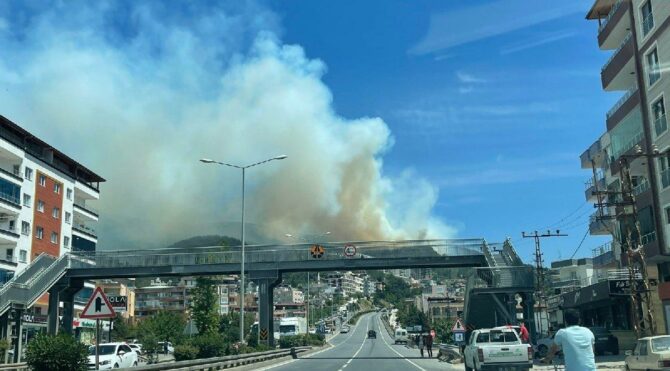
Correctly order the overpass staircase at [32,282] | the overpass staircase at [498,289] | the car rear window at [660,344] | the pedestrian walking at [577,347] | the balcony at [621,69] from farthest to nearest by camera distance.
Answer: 1. the overpass staircase at [32,282]
2. the overpass staircase at [498,289]
3. the balcony at [621,69]
4. the car rear window at [660,344]
5. the pedestrian walking at [577,347]

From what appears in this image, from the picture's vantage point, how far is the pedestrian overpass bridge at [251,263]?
4822 centimetres

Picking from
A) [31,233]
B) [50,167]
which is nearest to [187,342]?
[31,233]

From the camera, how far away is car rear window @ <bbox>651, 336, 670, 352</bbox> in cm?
1850

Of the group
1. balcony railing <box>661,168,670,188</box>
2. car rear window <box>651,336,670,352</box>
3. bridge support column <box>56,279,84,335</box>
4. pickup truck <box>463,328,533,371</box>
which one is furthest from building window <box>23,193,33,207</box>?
car rear window <box>651,336,670,352</box>

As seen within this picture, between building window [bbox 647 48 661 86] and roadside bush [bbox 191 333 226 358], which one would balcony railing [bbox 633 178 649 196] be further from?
roadside bush [bbox 191 333 226 358]

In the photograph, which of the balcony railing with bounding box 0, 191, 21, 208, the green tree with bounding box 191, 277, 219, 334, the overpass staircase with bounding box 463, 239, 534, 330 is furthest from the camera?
the green tree with bounding box 191, 277, 219, 334

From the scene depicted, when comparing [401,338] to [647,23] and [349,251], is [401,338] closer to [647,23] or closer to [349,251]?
[349,251]

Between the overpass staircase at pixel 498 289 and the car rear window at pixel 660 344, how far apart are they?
71.3 ft

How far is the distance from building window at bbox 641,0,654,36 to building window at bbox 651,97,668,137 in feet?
13.3

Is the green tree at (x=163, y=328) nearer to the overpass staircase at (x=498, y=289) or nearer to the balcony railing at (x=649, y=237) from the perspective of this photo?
the overpass staircase at (x=498, y=289)

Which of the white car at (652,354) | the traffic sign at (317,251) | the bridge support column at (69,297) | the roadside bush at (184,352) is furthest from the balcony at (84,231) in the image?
the white car at (652,354)

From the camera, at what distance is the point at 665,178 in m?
36.1

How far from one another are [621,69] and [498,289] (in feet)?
49.5

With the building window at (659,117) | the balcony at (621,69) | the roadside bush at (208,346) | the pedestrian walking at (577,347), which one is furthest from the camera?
the balcony at (621,69)
